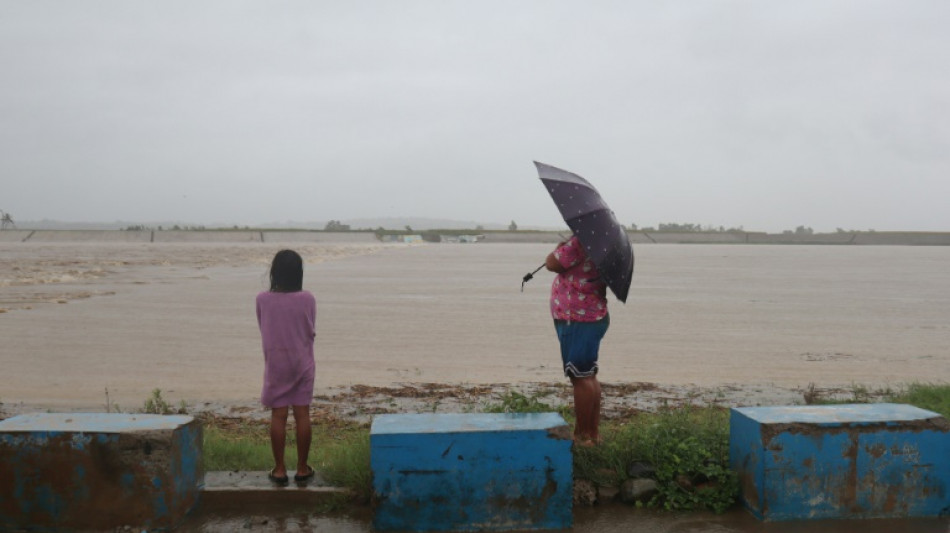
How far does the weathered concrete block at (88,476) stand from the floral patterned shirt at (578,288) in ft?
8.01

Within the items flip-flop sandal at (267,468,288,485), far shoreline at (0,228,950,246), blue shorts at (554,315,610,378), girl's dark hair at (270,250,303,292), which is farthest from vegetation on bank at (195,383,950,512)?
far shoreline at (0,228,950,246)

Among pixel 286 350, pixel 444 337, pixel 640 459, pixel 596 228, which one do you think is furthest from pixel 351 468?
pixel 444 337

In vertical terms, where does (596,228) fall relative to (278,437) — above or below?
above

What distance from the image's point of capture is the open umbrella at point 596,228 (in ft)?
16.2

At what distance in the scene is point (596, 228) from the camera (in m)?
5.00

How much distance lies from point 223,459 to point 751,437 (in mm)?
3441

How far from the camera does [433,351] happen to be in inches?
456

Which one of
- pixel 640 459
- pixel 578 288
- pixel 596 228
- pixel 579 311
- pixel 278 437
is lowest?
pixel 640 459

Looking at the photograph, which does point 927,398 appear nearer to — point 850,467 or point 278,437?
point 850,467

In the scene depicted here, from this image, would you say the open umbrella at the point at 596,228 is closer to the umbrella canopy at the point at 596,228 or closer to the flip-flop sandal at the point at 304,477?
the umbrella canopy at the point at 596,228

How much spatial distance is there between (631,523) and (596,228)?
5.87 feet

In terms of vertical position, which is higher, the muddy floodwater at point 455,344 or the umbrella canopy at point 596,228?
the umbrella canopy at point 596,228

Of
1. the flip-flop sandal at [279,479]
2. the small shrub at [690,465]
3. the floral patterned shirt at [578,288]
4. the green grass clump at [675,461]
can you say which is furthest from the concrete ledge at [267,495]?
the small shrub at [690,465]

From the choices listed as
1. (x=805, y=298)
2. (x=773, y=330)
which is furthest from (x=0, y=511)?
(x=805, y=298)
